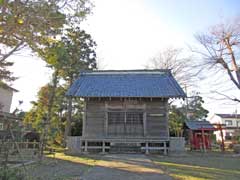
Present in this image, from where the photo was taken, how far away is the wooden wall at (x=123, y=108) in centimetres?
1762

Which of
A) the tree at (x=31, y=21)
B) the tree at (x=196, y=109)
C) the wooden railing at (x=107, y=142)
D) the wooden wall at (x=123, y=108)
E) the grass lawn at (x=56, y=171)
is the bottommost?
the grass lawn at (x=56, y=171)

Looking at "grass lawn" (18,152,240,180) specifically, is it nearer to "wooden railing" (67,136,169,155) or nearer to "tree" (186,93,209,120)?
"wooden railing" (67,136,169,155)

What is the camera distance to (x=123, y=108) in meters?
18.0

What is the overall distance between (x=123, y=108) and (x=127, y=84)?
9.03 ft

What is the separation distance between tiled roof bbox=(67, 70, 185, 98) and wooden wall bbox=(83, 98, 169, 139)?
1.90 feet

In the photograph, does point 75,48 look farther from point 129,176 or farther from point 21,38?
point 129,176

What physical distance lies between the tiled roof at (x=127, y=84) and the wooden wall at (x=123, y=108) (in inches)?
22.8

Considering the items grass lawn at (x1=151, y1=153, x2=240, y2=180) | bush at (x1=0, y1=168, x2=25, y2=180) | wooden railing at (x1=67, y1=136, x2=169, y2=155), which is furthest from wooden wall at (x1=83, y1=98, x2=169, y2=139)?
bush at (x1=0, y1=168, x2=25, y2=180)

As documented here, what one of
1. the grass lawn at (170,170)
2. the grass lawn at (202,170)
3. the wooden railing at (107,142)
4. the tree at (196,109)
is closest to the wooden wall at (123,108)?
the wooden railing at (107,142)

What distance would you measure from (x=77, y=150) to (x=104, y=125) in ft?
8.04

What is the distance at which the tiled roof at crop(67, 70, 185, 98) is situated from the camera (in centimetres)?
1777

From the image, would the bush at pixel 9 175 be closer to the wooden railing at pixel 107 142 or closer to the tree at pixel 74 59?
the wooden railing at pixel 107 142

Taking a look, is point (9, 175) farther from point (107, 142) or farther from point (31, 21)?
point (107, 142)

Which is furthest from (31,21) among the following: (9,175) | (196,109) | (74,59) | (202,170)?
(196,109)
